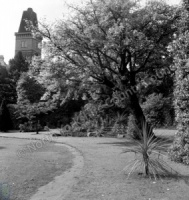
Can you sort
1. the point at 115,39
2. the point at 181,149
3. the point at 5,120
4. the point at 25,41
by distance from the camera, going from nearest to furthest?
the point at 181,149 < the point at 115,39 < the point at 5,120 < the point at 25,41

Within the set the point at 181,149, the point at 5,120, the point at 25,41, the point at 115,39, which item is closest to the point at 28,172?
the point at 181,149

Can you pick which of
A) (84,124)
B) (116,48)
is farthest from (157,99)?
(116,48)

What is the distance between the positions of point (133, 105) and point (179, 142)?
933 cm

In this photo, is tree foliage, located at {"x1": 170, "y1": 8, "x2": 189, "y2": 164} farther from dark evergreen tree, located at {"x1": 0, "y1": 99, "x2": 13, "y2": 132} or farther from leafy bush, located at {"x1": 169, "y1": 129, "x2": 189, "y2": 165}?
dark evergreen tree, located at {"x1": 0, "y1": 99, "x2": 13, "y2": 132}

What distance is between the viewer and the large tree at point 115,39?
14484 millimetres

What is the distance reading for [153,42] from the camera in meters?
15.4

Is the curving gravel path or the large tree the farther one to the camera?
the large tree

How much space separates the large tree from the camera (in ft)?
47.5

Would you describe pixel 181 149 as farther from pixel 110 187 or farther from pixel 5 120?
pixel 5 120

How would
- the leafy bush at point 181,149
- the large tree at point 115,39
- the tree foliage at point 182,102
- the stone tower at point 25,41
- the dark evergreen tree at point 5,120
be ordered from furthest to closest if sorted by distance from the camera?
the stone tower at point 25,41 → the dark evergreen tree at point 5,120 → the large tree at point 115,39 → the tree foliage at point 182,102 → the leafy bush at point 181,149

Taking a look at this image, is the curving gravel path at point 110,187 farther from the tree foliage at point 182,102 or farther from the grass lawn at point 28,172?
the tree foliage at point 182,102

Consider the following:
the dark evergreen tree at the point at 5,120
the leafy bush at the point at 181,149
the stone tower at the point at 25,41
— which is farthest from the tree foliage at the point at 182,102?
the stone tower at the point at 25,41

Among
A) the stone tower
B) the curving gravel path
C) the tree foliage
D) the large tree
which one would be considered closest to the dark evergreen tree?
the large tree

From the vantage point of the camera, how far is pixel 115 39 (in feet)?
46.0
